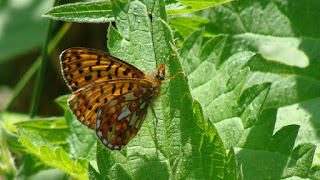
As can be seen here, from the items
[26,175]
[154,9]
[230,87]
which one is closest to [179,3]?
[154,9]

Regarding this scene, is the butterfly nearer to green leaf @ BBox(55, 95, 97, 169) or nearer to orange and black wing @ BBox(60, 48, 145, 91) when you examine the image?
orange and black wing @ BBox(60, 48, 145, 91)

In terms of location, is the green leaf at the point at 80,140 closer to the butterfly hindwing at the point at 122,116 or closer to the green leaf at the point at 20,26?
the butterfly hindwing at the point at 122,116

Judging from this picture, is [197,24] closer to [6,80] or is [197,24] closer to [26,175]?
[26,175]

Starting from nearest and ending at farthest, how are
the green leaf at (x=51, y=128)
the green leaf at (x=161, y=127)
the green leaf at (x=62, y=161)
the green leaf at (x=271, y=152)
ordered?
the green leaf at (x=161, y=127), the green leaf at (x=271, y=152), the green leaf at (x=62, y=161), the green leaf at (x=51, y=128)

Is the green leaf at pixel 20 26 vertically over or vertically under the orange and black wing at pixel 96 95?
under

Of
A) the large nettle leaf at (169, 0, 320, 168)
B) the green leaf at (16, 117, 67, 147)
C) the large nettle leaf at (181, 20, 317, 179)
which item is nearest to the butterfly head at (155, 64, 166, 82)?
the large nettle leaf at (181, 20, 317, 179)

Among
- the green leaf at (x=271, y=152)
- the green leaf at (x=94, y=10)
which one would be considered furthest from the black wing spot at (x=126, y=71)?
the green leaf at (x=271, y=152)
